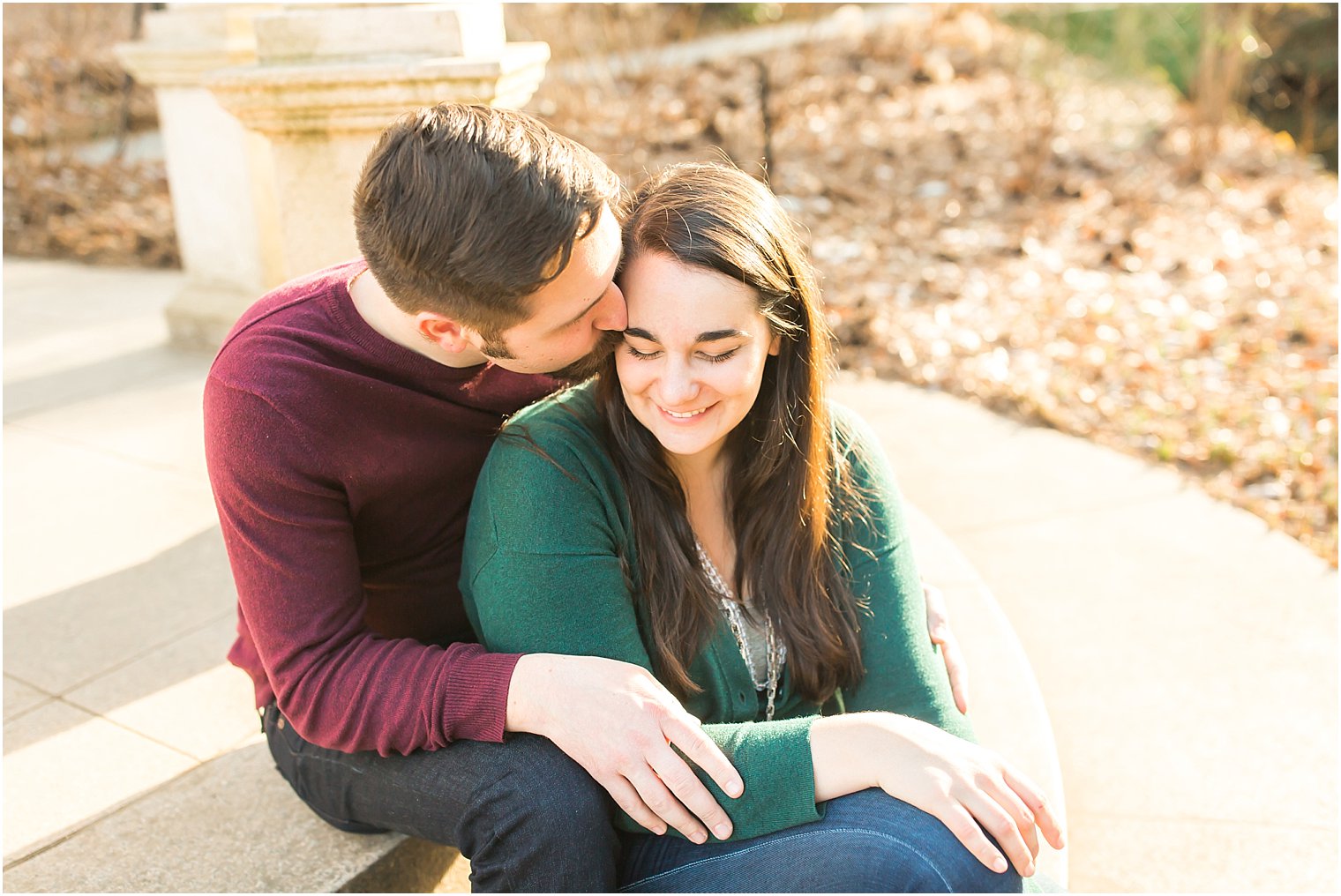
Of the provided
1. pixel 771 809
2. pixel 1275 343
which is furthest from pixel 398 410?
pixel 1275 343

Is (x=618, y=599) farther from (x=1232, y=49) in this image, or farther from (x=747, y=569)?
(x=1232, y=49)

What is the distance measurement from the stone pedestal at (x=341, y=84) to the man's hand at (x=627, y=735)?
1.71m

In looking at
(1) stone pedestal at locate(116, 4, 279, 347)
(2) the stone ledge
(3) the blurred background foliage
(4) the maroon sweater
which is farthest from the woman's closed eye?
(3) the blurred background foliage

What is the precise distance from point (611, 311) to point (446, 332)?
0.87 feet

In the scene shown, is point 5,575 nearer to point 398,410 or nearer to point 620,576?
point 398,410

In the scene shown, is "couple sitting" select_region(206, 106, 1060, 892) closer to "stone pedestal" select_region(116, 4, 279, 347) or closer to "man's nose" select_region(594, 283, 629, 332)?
"man's nose" select_region(594, 283, 629, 332)

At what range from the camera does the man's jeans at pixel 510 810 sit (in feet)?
5.57

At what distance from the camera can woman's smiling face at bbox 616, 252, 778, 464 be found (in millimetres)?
1869

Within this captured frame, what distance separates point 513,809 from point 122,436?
2972 millimetres

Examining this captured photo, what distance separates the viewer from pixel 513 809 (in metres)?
1.70

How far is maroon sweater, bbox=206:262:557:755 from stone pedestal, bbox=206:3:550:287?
1.11 metres

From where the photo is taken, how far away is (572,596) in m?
1.83

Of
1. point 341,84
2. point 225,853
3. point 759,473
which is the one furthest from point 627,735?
point 341,84

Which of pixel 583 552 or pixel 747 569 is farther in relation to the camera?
pixel 747 569
